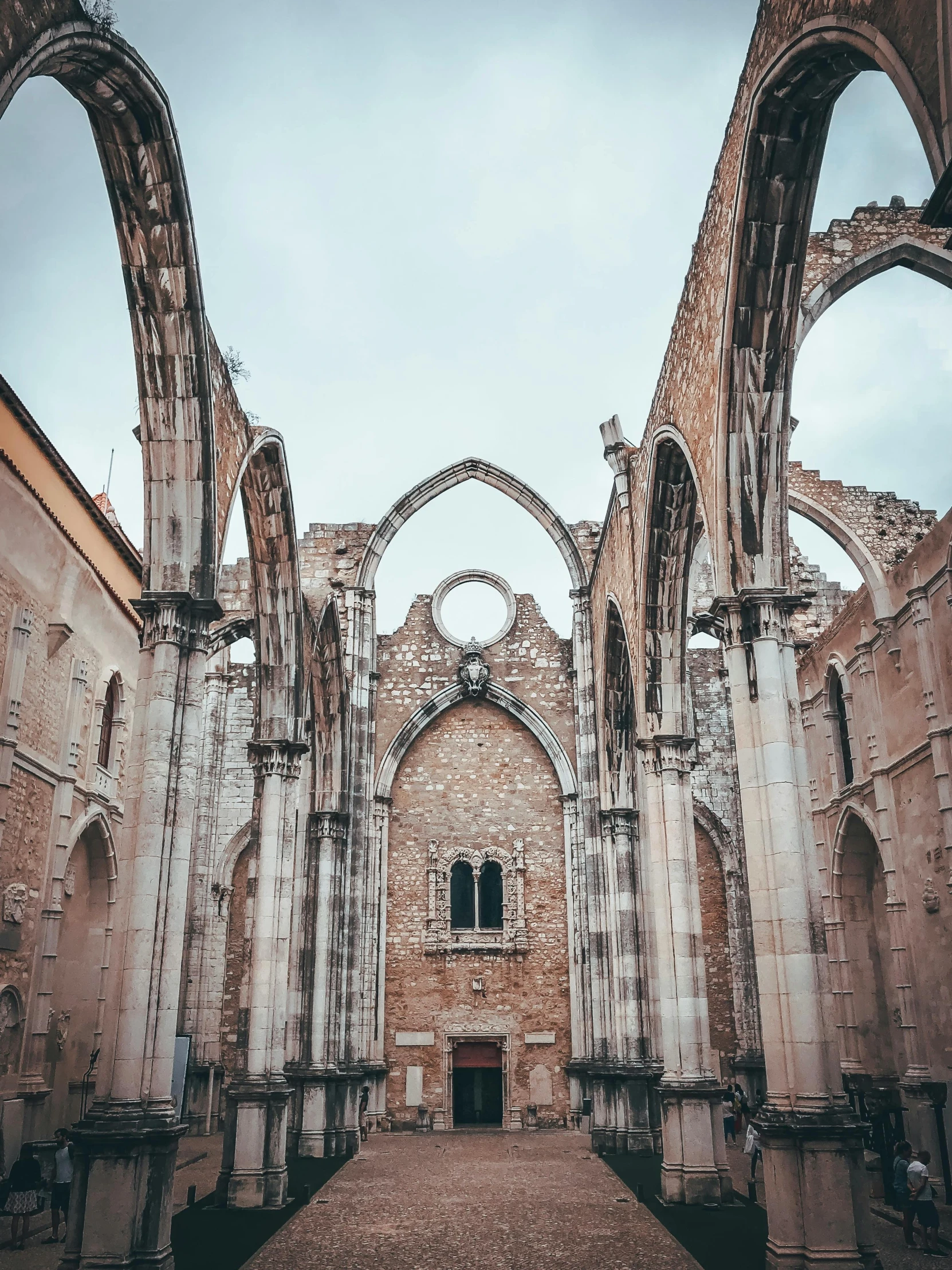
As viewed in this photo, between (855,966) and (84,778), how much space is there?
1168cm

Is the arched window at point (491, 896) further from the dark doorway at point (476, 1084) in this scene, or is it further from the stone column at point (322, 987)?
the stone column at point (322, 987)

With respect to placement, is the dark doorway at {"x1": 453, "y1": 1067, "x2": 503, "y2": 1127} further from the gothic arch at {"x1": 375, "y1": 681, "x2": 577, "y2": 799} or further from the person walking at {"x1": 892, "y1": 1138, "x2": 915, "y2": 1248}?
the person walking at {"x1": 892, "y1": 1138, "x2": 915, "y2": 1248}

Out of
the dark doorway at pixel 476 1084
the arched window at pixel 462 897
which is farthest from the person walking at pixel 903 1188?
the arched window at pixel 462 897

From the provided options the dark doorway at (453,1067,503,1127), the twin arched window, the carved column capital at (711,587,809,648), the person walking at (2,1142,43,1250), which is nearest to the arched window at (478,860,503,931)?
the twin arched window

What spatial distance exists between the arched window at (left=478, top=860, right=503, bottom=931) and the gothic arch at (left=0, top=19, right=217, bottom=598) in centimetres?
1127

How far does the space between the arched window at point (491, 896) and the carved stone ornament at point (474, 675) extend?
320 centimetres

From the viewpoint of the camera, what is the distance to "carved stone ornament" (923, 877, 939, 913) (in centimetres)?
1209

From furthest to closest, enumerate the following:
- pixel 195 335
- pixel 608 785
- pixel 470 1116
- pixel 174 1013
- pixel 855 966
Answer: pixel 470 1116 → pixel 608 785 → pixel 855 966 → pixel 195 335 → pixel 174 1013

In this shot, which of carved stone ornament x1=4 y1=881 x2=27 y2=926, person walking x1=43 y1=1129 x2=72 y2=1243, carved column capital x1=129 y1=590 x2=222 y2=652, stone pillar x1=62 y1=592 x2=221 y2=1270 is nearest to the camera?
stone pillar x1=62 y1=592 x2=221 y2=1270

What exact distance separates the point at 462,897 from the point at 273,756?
766 cm

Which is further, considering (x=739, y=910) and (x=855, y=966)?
(x=739, y=910)

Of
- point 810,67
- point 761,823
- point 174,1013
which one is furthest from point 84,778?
point 810,67

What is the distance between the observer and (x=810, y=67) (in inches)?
266

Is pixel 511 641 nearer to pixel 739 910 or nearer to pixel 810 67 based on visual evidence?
pixel 739 910
